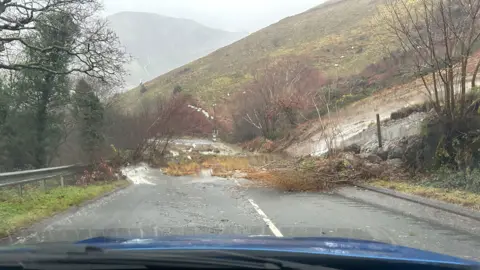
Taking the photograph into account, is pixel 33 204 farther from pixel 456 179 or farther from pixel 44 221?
pixel 456 179

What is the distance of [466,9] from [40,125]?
2351 cm

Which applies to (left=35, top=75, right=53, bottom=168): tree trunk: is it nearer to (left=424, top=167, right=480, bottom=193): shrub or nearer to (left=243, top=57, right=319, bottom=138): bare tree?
(left=424, top=167, right=480, bottom=193): shrub

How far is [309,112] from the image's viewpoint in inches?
1939

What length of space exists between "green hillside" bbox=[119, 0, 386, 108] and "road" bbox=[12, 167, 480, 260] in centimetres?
5006

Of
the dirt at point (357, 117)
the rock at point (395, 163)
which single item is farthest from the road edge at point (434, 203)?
the dirt at point (357, 117)

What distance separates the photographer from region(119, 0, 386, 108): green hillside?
7500cm

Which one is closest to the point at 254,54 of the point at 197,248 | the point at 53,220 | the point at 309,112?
the point at 309,112

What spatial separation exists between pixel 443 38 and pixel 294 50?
7241 cm

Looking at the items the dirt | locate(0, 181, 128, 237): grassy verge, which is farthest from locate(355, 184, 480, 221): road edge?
the dirt

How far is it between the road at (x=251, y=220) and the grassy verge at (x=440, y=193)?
3.15ft

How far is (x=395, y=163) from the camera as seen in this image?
59.1ft

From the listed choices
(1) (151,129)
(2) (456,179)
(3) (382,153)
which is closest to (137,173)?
(1) (151,129)

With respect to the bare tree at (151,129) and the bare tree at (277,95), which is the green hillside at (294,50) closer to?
the bare tree at (277,95)

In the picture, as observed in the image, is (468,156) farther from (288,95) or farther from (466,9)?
(288,95)
